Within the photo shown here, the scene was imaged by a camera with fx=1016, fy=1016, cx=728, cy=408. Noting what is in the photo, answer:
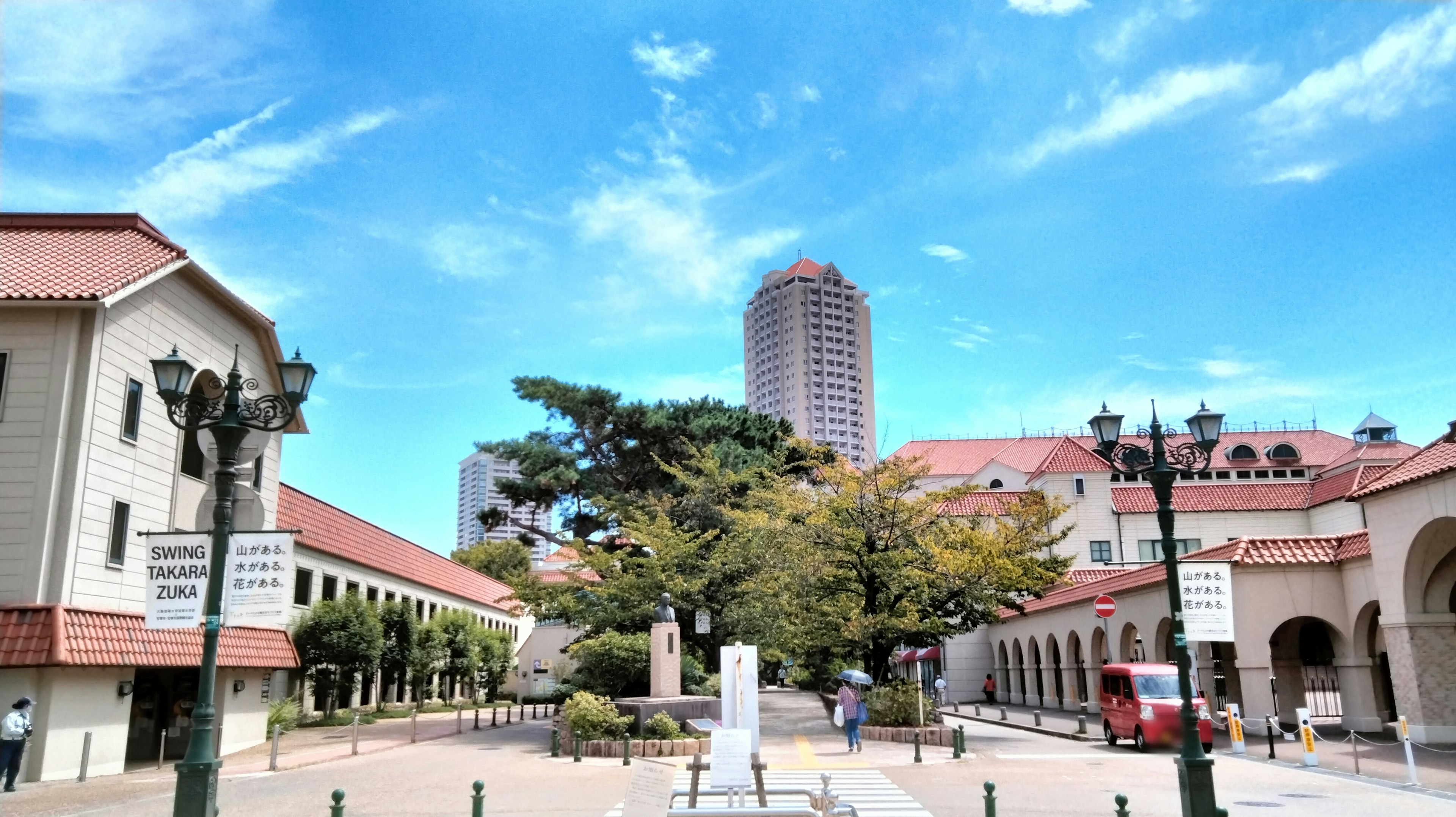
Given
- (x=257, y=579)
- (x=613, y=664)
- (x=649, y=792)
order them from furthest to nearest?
(x=613, y=664) < (x=257, y=579) < (x=649, y=792)

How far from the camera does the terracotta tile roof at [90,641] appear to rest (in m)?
19.2

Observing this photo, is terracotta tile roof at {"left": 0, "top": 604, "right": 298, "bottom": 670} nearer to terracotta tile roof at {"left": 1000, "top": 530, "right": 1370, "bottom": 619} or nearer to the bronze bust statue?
the bronze bust statue

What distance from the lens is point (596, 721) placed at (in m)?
23.7

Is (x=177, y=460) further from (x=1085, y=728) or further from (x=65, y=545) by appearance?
(x=1085, y=728)

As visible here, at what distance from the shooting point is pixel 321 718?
36781 mm

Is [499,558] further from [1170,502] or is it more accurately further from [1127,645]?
[1170,502]

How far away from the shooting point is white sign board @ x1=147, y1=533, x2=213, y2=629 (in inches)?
465

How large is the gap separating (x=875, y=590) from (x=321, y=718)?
21.2 metres

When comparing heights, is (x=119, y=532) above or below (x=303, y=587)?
above

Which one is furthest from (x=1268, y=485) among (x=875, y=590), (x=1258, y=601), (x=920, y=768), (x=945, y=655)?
(x=920, y=768)

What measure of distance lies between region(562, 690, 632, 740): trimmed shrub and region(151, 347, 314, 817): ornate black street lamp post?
1227 cm

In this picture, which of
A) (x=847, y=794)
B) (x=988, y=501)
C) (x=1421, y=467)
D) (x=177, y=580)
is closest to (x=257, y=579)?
(x=177, y=580)

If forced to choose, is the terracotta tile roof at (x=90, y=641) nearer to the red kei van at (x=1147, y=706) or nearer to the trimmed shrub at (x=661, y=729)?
the trimmed shrub at (x=661, y=729)

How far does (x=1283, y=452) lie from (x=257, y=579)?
6536 cm
